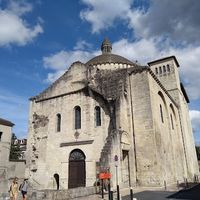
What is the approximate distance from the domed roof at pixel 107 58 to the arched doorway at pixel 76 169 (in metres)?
13.7

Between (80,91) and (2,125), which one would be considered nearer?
(80,91)

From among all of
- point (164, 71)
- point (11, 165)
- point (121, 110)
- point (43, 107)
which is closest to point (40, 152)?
point (43, 107)

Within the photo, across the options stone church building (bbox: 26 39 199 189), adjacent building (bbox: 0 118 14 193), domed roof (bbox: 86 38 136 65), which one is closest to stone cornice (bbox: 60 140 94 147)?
stone church building (bbox: 26 39 199 189)

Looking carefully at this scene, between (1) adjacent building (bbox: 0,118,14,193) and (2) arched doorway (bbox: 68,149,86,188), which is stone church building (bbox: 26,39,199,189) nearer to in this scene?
(2) arched doorway (bbox: 68,149,86,188)

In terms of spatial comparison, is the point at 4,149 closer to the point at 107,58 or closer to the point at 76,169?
the point at 76,169

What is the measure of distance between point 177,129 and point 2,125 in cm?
2203

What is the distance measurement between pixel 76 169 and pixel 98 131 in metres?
3.79

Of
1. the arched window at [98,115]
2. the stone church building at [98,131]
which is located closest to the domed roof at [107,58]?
the stone church building at [98,131]

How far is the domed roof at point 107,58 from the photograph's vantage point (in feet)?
99.6

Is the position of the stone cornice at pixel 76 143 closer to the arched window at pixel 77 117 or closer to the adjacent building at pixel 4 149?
the arched window at pixel 77 117

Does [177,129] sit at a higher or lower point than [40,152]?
higher

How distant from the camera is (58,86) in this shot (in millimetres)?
23828

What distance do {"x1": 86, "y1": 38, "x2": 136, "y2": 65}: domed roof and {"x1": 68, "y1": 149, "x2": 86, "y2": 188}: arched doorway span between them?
13728 millimetres

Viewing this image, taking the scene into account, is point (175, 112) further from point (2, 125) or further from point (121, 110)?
point (2, 125)
